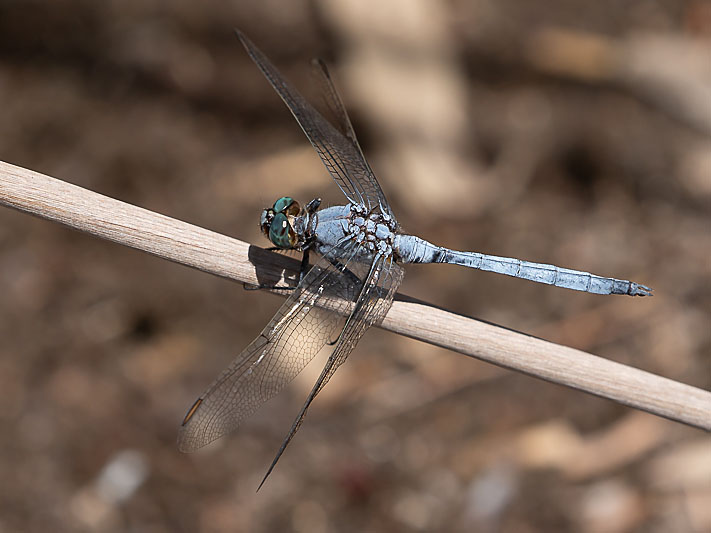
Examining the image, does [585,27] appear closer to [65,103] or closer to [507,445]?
[507,445]

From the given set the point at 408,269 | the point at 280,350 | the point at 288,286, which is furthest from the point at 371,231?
the point at 408,269

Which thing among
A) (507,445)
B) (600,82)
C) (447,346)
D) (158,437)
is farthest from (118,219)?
(600,82)

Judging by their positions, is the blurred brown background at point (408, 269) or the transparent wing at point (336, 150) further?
the blurred brown background at point (408, 269)

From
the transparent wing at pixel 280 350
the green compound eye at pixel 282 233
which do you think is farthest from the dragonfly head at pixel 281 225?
the transparent wing at pixel 280 350

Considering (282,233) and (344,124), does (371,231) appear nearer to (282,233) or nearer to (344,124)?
(282,233)

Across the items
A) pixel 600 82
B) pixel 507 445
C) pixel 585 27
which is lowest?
pixel 507 445

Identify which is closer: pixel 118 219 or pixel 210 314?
pixel 118 219

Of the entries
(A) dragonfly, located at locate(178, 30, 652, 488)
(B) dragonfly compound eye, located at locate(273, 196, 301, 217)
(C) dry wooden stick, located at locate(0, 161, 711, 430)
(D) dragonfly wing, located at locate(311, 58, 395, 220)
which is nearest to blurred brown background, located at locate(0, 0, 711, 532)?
(D) dragonfly wing, located at locate(311, 58, 395, 220)

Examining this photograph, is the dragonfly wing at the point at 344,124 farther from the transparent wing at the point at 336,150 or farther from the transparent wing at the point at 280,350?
the transparent wing at the point at 280,350
